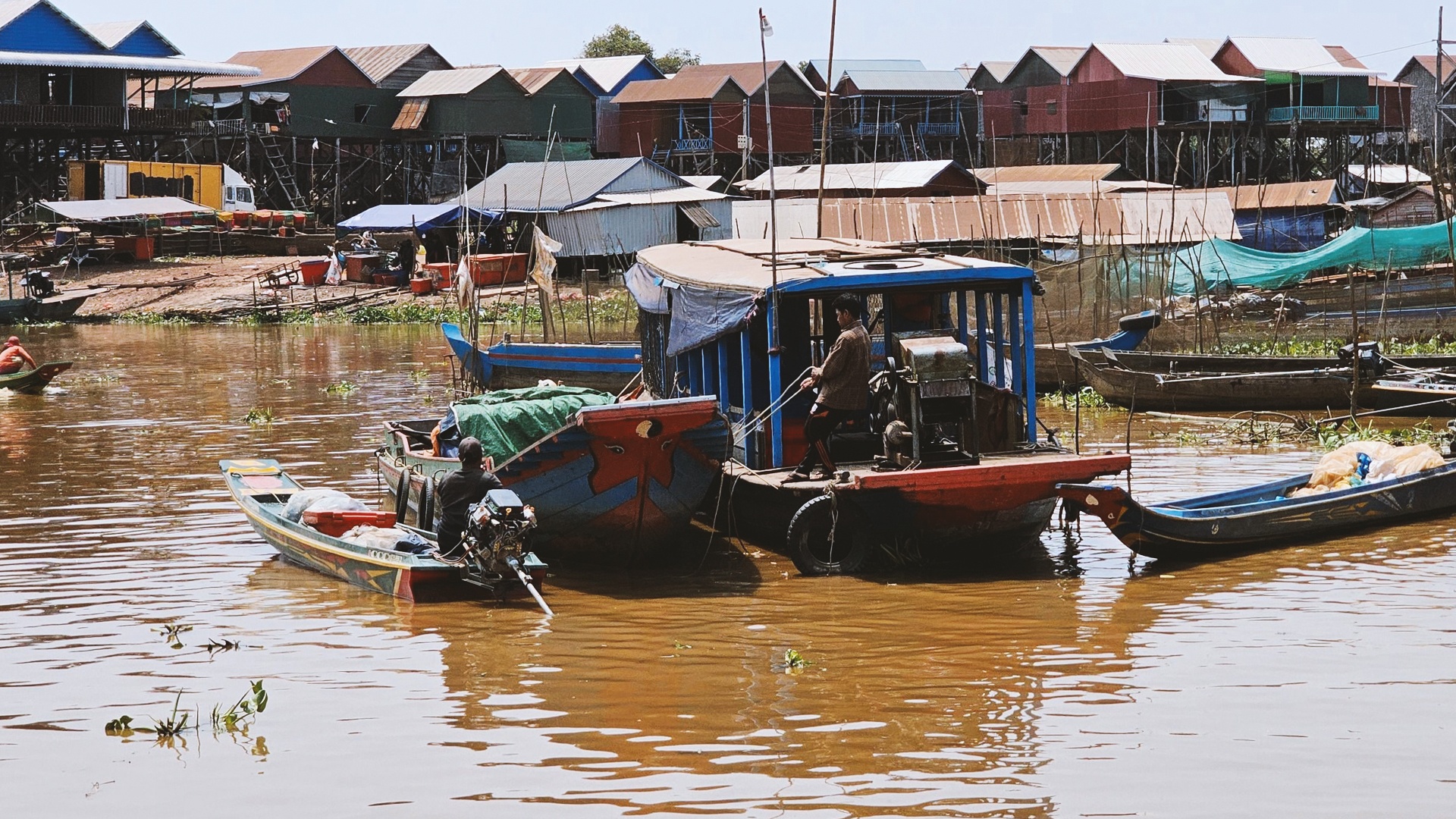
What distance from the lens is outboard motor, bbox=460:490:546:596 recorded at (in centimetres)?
855

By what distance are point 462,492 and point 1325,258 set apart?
1645 cm

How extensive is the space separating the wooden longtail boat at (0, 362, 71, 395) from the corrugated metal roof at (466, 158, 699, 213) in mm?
17660

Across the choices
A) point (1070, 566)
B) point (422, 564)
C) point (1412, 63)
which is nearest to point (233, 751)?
point (422, 564)

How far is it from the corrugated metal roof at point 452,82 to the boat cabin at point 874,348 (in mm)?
37554

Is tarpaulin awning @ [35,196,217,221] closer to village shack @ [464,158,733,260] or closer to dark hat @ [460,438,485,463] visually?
village shack @ [464,158,733,260]

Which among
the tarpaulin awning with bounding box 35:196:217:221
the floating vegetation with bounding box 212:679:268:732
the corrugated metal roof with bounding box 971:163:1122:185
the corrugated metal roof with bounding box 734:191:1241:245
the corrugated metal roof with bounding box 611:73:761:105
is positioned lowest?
the floating vegetation with bounding box 212:679:268:732

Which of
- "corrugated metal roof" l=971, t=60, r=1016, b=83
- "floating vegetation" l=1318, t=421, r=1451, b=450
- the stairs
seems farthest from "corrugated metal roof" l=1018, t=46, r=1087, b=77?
"floating vegetation" l=1318, t=421, r=1451, b=450

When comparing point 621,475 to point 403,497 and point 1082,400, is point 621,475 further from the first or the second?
point 1082,400

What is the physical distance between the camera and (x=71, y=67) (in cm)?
4166

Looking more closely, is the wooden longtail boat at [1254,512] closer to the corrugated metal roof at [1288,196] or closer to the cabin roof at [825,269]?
the cabin roof at [825,269]

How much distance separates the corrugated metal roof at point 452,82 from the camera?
47281 millimetres

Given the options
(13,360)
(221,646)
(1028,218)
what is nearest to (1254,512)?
(221,646)

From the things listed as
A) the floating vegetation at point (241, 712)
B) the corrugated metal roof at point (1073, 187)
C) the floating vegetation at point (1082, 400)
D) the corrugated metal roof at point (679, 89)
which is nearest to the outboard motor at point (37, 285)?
the corrugated metal roof at point (679, 89)

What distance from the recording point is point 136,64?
42906 millimetres
